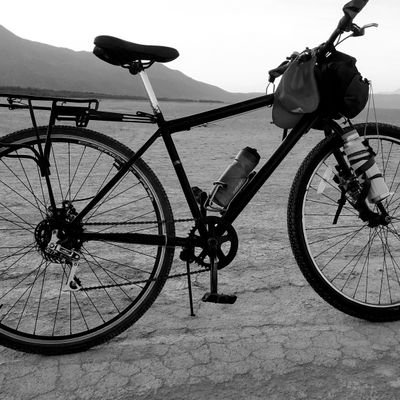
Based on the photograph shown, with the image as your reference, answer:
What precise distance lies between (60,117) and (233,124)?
36.6ft

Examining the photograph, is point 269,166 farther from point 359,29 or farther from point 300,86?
point 359,29

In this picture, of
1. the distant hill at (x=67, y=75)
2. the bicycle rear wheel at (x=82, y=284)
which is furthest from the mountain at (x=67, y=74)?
the bicycle rear wheel at (x=82, y=284)

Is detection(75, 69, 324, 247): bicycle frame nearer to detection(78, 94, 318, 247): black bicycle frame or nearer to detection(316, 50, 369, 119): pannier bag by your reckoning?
detection(78, 94, 318, 247): black bicycle frame

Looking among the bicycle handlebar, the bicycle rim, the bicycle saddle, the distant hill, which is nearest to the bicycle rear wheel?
the bicycle saddle

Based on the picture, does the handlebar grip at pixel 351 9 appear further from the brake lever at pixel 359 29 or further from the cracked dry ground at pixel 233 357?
the cracked dry ground at pixel 233 357

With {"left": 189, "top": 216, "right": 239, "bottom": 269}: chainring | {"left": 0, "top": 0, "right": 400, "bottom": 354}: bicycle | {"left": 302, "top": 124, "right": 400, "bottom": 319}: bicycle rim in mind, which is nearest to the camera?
{"left": 0, "top": 0, "right": 400, "bottom": 354}: bicycle

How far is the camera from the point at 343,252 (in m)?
3.74

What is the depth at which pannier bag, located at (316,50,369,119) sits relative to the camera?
2400mm

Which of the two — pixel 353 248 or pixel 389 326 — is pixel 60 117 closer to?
pixel 389 326

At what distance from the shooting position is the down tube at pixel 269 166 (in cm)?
254

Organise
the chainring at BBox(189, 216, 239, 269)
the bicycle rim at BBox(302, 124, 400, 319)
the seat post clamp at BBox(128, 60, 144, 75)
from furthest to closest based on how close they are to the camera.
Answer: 1. the bicycle rim at BBox(302, 124, 400, 319)
2. the chainring at BBox(189, 216, 239, 269)
3. the seat post clamp at BBox(128, 60, 144, 75)

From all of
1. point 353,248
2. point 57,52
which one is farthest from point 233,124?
point 57,52

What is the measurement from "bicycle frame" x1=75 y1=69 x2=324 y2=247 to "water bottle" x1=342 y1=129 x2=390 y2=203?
0.21m

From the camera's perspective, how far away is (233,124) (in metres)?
13.3
